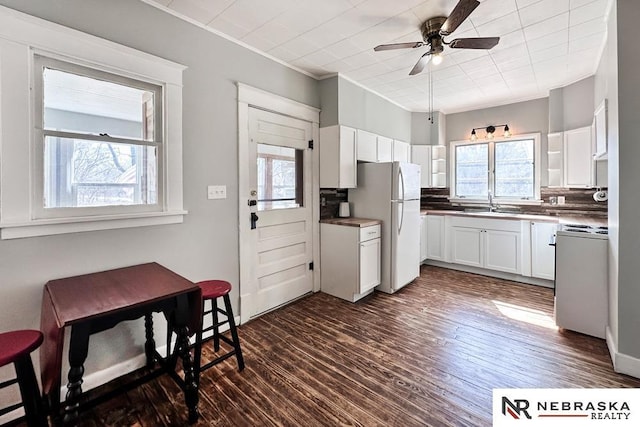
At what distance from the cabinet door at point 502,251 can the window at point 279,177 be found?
2.80m

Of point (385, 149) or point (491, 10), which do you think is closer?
point (491, 10)

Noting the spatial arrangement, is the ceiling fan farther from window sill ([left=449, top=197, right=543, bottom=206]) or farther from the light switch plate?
window sill ([left=449, top=197, right=543, bottom=206])

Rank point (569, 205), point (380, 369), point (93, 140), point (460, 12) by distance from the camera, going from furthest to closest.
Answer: point (569, 205) → point (380, 369) → point (93, 140) → point (460, 12)

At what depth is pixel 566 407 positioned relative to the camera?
168cm

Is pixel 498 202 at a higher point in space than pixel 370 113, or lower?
lower

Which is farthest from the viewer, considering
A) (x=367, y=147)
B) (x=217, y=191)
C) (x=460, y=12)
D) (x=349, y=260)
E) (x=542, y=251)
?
(x=367, y=147)

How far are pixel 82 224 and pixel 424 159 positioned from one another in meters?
4.75

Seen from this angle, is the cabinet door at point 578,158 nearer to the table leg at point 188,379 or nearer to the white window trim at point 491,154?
the white window trim at point 491,154

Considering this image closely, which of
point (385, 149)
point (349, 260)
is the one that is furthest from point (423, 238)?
point (349, 260)

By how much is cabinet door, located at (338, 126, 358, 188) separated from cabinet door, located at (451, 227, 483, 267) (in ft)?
6.48

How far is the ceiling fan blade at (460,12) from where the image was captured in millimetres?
1719

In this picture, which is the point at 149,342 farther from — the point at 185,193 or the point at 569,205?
the point at 569,205

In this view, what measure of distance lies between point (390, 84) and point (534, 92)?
2.14 m

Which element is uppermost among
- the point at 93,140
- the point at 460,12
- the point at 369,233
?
the point at 460,12
